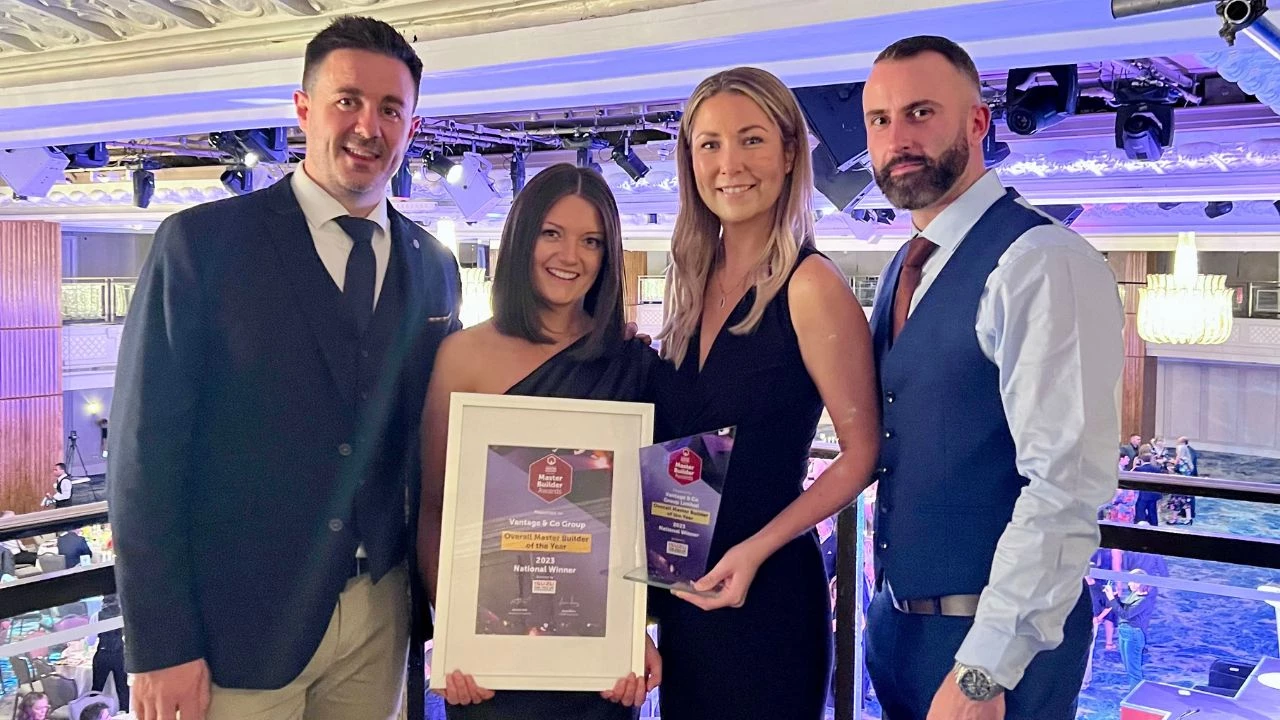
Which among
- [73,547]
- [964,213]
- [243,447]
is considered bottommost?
[73,547]

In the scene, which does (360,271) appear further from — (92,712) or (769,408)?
(92,712)

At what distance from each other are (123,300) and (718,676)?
61.5ft

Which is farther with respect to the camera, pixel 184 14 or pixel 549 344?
pixel 184 14

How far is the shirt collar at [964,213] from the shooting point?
1657 millimetres

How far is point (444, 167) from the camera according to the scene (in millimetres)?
8227

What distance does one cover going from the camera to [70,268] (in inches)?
723

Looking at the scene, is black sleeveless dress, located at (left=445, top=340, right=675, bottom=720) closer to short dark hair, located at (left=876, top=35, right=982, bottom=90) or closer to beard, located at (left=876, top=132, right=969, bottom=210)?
beard, located at (left=876, top=132, right=969, bottom=210)

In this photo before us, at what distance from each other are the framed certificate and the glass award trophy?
0.04 m

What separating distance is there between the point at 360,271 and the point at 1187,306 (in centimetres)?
921

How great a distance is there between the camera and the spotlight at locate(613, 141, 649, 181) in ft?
25.1

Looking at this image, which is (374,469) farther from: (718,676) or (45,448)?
(45,448)

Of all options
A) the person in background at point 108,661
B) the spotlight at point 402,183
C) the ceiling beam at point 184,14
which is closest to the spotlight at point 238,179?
the spotlight at point 402,183

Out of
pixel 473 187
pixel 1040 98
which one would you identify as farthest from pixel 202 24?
pixel 473 187

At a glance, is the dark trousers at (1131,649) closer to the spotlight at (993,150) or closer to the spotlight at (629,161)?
the spotlight at (993,150)
